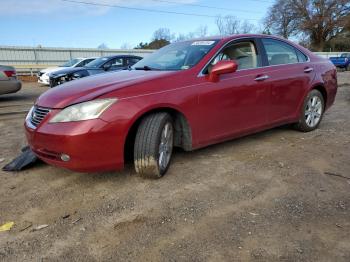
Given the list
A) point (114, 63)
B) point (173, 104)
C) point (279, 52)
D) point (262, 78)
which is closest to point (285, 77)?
point (279, 52)

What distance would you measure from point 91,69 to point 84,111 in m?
7.96

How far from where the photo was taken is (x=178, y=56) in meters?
4.42

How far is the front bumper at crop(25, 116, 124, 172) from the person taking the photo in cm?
318

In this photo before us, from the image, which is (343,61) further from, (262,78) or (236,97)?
(236,97)

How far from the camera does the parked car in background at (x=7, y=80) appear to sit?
9.60 m

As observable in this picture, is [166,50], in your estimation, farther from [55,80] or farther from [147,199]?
[55,80]

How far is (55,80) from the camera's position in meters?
10.7

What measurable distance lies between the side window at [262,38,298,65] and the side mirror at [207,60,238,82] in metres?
1.11

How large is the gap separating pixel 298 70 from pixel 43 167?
150 inches

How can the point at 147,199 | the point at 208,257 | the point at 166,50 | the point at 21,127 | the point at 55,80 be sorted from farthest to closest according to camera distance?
the point at 55,80 → the point at 21,127 → the point at 166,50 → the point at 147,199 → the point at 208,257

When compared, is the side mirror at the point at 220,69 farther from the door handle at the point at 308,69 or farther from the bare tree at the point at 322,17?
the bare tree at the point at 322,17

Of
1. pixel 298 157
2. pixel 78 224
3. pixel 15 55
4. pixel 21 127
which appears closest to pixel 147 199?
pixel 78 224

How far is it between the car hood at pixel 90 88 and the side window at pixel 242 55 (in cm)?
93

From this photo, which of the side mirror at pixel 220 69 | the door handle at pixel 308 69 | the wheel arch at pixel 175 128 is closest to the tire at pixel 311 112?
the door handle at pixel 308 69
